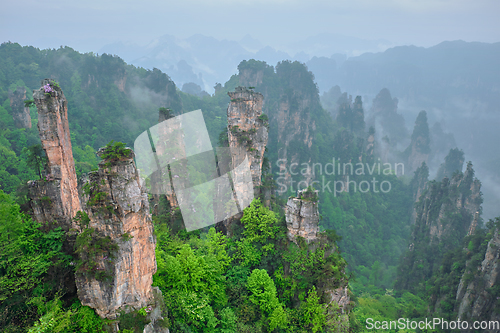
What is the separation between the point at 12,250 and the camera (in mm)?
12930

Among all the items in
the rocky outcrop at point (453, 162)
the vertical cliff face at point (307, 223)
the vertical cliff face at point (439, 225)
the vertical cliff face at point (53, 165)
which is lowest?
the vertical cliff face at point (439, 225)

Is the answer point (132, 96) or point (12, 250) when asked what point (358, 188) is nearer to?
point (132, 96)

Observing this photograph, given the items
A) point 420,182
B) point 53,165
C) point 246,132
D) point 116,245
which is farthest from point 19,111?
point 420,182

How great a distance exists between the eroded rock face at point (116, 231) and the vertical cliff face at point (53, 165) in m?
4.51

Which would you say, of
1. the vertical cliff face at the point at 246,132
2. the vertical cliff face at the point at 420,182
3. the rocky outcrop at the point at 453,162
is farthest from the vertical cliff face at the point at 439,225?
the vertical cliff face at the point at 246,132

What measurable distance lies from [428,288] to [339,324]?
90.2ft

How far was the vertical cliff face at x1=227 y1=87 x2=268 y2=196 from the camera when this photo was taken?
27141 millimetres

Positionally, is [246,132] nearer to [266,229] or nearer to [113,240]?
[266,229]

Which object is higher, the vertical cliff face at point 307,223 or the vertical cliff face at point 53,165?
the vertical cliff face at point 53,165

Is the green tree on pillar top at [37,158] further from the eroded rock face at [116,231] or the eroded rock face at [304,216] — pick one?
the eroded rock face at [304,216]

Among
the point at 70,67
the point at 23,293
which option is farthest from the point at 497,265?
the point at 70,67

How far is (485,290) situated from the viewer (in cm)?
2773

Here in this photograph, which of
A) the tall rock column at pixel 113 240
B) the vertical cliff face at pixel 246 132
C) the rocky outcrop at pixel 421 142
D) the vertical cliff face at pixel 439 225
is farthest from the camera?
the rocky outcrop at pixel 421 142

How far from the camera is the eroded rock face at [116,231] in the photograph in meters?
12.7
